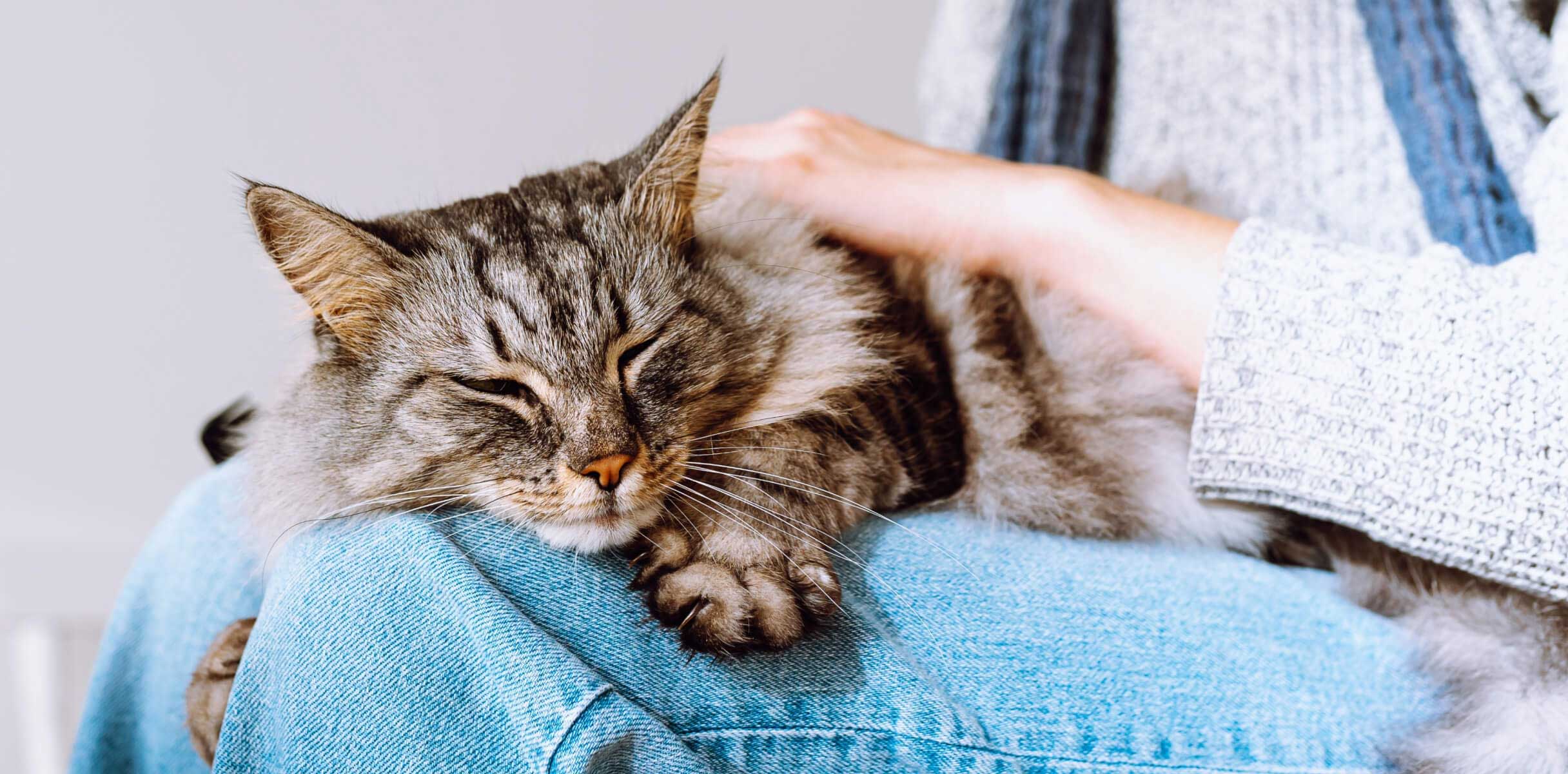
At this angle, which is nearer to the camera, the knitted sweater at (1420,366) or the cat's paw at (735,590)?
the cat's paw at (735,590)

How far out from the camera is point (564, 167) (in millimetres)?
1111

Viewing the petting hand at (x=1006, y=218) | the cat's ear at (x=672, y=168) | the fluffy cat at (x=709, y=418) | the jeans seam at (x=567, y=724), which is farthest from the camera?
the petting hand at (x=1006, y=218)

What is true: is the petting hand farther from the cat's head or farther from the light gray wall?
the light gray wall

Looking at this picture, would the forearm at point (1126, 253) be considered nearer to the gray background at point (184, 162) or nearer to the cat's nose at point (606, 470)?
the cat's nose at point (606, 470)

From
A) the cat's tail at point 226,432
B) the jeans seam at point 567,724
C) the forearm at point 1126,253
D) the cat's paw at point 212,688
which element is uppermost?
the forearm at point 1126,253

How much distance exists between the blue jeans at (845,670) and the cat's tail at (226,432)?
34cm

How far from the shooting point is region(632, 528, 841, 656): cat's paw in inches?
27.4

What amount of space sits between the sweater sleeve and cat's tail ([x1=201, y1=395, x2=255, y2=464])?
1170 millimetres

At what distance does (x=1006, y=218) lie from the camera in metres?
1.11

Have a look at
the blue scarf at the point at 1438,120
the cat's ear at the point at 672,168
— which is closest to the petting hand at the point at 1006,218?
the cat's ear at the point at 672,168

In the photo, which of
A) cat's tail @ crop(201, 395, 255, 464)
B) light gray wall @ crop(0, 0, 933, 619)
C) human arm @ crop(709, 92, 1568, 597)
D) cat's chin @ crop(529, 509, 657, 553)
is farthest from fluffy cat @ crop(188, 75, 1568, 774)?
light gray wall @ crop(0, 0, 933, 619)

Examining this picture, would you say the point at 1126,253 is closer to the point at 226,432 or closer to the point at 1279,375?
the point at 1279,375

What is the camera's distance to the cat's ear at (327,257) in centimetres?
81

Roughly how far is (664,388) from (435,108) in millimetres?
1251
